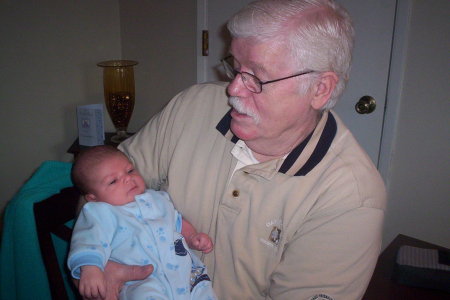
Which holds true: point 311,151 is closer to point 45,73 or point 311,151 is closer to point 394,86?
point 394,86

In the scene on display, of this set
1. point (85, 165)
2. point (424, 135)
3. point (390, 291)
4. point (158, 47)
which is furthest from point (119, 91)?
point (390, 291)

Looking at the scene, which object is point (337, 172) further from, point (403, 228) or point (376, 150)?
point (403, 228)

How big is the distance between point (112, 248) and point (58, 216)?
0.65ft

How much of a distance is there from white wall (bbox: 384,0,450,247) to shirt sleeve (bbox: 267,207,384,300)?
112cm

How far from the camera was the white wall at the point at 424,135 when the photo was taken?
1810 mm

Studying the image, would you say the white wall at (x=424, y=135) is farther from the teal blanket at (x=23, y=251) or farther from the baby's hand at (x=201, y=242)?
the teal blanket at (x=23, y=251)

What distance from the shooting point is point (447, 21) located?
175 centimetres

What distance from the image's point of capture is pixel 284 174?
3.59ft

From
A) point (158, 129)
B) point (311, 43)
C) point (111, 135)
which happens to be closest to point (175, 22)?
point (111, 135)

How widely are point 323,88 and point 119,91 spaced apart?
1880 millimetres

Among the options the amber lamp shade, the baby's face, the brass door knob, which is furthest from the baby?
the amber lamp shade

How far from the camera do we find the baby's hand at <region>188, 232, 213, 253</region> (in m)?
1.16

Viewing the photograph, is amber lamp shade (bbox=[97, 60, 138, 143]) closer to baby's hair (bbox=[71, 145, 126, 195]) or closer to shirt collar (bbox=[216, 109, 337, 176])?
baby's hair (bbox=[71, 145, 126, 195])

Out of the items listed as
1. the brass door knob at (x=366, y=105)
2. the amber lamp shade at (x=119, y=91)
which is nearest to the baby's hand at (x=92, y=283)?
the brass door knob at (x=366, y=105)
